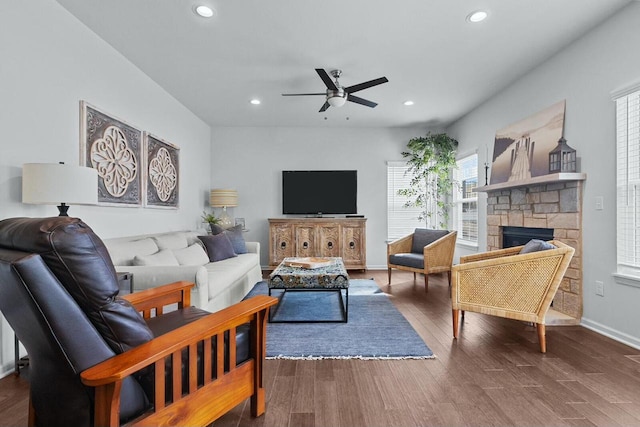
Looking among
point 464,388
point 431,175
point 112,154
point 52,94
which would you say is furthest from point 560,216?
point 52,94

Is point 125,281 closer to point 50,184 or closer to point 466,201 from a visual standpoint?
point 50,184

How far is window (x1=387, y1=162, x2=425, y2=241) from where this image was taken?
581 centimetres

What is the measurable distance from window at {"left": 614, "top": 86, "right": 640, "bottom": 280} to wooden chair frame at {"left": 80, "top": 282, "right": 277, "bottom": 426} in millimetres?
2822

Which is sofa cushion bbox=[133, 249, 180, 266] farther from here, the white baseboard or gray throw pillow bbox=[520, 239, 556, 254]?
the white baseboard

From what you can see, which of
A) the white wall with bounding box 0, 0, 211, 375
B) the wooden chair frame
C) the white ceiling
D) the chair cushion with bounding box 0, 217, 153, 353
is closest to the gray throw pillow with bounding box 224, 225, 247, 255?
the white wall with bounding box 0, 0, 211, 375

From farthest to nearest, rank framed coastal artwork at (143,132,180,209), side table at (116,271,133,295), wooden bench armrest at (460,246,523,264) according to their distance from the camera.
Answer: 1. framed coastal artwork at (143,132,180,209)
2. wooden bench armrest at (460,246,523,264)
3. side table at (116,271,133,295)

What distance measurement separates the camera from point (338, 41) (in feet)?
9.53

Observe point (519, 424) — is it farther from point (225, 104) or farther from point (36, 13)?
point (225, 104)

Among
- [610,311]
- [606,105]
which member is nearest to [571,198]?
[606,105]

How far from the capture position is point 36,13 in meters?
2.21

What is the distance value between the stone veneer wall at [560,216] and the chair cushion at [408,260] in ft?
3.72

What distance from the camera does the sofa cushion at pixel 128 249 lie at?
103 inches

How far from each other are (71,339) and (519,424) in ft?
6.24

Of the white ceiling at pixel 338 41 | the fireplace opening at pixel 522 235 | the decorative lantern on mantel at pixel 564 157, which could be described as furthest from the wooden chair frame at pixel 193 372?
the fireplace opening at pixel 522 235
